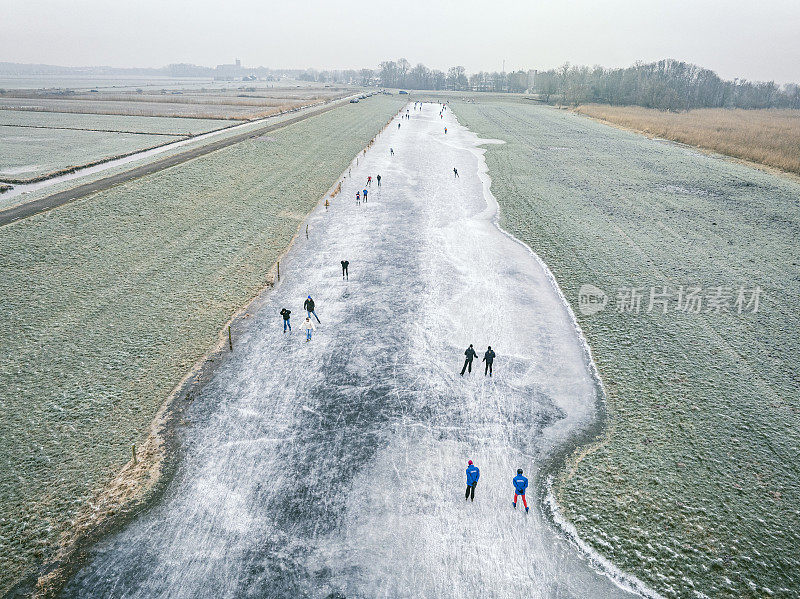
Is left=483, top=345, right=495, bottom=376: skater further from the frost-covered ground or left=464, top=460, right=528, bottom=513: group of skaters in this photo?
the frost-covered ground

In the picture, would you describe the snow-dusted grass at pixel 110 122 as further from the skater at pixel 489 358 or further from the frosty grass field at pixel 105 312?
the skater at pixel 489 358

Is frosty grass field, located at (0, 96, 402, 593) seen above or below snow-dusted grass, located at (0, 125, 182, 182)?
below

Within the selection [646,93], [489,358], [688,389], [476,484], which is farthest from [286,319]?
[646,93]

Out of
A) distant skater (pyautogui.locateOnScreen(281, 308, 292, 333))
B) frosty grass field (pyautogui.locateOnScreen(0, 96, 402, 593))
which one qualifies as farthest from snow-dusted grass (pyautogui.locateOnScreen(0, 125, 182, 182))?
distant skater (pyautogui.locateOnScreen(281, 308, 292, 333))

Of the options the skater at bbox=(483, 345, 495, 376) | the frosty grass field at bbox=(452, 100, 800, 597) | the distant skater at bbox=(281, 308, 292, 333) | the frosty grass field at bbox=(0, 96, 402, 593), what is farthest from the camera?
the distant skater at bbox=(281, 308, 292, 333)

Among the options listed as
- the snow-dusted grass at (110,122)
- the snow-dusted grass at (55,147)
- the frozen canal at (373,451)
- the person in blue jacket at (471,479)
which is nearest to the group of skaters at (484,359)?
the frozen canal at (373,451)

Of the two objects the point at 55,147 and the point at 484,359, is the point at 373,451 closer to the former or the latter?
the point at 484,359

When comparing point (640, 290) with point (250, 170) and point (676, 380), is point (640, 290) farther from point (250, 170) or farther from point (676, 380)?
point (250, 170)
